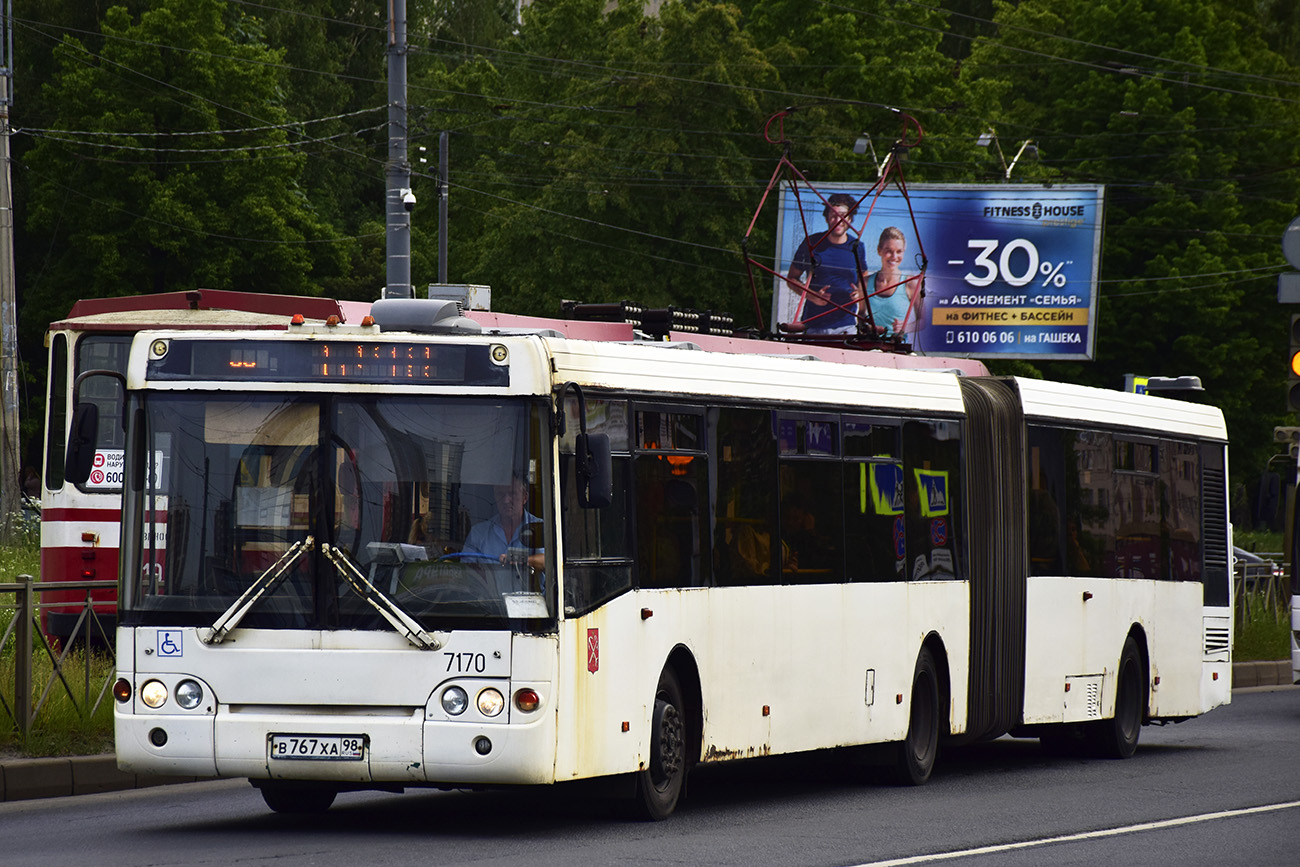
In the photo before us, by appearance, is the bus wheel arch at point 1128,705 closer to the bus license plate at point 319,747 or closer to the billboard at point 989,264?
the bus license plate at point 319,747

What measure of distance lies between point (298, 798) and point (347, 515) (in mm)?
2096

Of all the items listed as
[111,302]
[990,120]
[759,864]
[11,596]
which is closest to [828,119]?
[990,120]

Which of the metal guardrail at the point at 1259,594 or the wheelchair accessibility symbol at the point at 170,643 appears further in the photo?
the metal guardrail at the point at 1259,594

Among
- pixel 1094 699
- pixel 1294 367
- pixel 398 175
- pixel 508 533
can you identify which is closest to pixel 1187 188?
pixel 398 175

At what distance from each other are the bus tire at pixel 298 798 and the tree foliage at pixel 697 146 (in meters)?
36.7

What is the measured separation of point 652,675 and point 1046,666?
5.73 m

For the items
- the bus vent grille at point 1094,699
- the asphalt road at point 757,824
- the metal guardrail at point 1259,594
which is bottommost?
the asphalt road at point 757,824

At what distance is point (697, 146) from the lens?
162ft

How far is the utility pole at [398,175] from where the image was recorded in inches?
934

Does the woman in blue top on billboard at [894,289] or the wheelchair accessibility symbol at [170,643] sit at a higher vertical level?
the woman in blue top on billboard at [894,289]

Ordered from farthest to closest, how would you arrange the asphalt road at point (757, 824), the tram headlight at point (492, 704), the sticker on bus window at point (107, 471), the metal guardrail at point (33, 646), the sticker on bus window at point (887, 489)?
the sticker on bus window at point (107, 471) < the sticker on bus window at point (887, 489) < the metal guardrail at point (33, 646) < the tram headlight at point (492, 704) < the asphalt road at point (757, 824)

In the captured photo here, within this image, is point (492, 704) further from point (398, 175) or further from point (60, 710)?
point (398, 175)

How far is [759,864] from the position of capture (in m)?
10.1

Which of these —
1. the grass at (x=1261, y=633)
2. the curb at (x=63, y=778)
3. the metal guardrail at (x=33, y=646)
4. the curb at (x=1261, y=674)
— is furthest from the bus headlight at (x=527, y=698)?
the grass at (x=1261, y=633)
